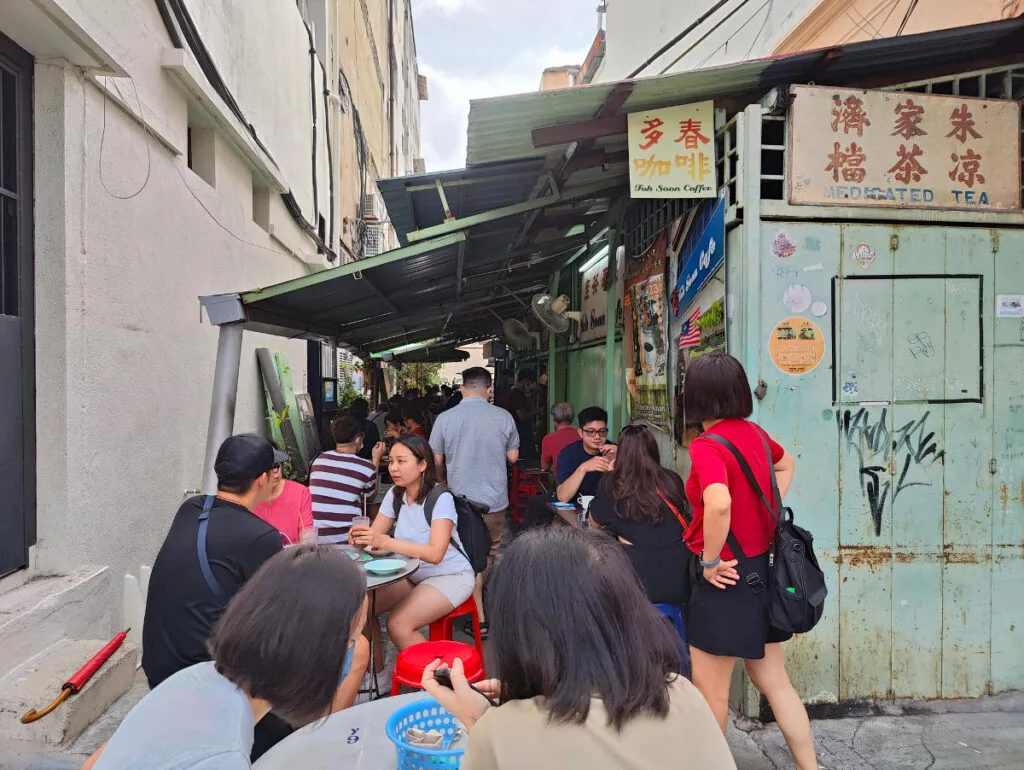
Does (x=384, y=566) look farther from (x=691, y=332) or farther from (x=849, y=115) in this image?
(x=849, y=115)

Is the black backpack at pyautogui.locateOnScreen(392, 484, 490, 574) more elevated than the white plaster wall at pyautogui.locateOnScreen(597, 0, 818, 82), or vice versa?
the white plaster wall at pyautogui.locateOnScreen(597, 0, 818, 82)

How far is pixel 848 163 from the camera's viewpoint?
3525 millimetres

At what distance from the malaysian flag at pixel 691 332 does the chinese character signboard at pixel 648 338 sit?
0.27 m

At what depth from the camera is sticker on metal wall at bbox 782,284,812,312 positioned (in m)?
3.52

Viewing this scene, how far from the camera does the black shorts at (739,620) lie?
105 inches

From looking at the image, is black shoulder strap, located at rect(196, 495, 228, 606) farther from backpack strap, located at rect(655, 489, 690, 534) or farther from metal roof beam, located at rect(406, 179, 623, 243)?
metal roof beam, located at rect(406, 179, 623, 243)

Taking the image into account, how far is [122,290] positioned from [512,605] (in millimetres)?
3835

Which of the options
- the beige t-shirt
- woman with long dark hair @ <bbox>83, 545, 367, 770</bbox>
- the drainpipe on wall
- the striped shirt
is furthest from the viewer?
the striped shirt

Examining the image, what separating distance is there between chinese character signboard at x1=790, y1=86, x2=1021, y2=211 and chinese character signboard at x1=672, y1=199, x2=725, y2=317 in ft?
1.37

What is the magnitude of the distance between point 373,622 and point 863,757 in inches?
106

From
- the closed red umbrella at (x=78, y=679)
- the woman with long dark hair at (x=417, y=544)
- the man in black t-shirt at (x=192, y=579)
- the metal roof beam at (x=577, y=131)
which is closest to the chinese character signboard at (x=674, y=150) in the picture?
the metal roof beam at (x=577, y=131)

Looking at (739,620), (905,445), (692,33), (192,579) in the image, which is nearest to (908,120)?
(905,445)

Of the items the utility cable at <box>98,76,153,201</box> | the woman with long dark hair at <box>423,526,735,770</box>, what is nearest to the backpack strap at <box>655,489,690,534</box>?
the woman with long dark hair at <box>423,526,735,770</box>

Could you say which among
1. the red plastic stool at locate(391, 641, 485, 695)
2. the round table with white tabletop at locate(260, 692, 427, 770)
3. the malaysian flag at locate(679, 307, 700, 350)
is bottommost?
the red plastic stool at locate(391, 641, 485, 695)
